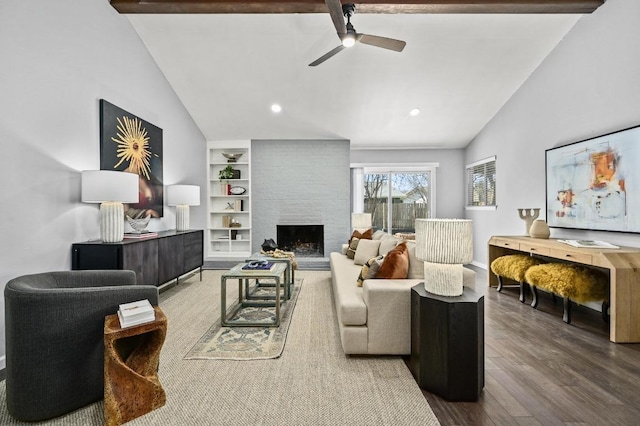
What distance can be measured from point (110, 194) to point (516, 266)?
4612 millimetres

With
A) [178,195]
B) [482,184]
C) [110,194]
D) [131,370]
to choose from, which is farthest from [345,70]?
[131,370]

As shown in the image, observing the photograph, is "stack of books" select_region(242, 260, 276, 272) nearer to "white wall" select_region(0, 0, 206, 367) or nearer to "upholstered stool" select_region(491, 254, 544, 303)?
"white wall" select_region(0, 0, 206, 367)

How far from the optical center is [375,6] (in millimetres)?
3662

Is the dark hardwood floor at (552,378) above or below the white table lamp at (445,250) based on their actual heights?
below

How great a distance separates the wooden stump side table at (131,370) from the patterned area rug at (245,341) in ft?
2.06

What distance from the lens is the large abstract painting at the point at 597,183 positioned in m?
3.17

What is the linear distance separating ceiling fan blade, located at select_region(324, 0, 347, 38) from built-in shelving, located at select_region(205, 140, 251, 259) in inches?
164

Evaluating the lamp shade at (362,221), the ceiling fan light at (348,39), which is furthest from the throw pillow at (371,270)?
the lamp shade at (362,221)

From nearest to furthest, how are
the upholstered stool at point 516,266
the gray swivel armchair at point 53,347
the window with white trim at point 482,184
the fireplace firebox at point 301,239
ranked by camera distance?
the gray swivel armchair at point 53,347 < the upholstered stool at point 516,266 < the window with white trim at point 482,184 < the fireplace firebox at point 301,239

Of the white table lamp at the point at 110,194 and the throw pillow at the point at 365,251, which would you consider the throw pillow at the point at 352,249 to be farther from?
the white table lamp at the point at 110,194

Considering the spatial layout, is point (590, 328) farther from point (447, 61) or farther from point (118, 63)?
point (118, 63)

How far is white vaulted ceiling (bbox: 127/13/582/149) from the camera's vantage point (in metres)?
4.08

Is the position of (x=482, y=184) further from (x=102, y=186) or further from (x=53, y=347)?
(x=53, y=347)

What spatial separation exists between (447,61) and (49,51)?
15.0ft
